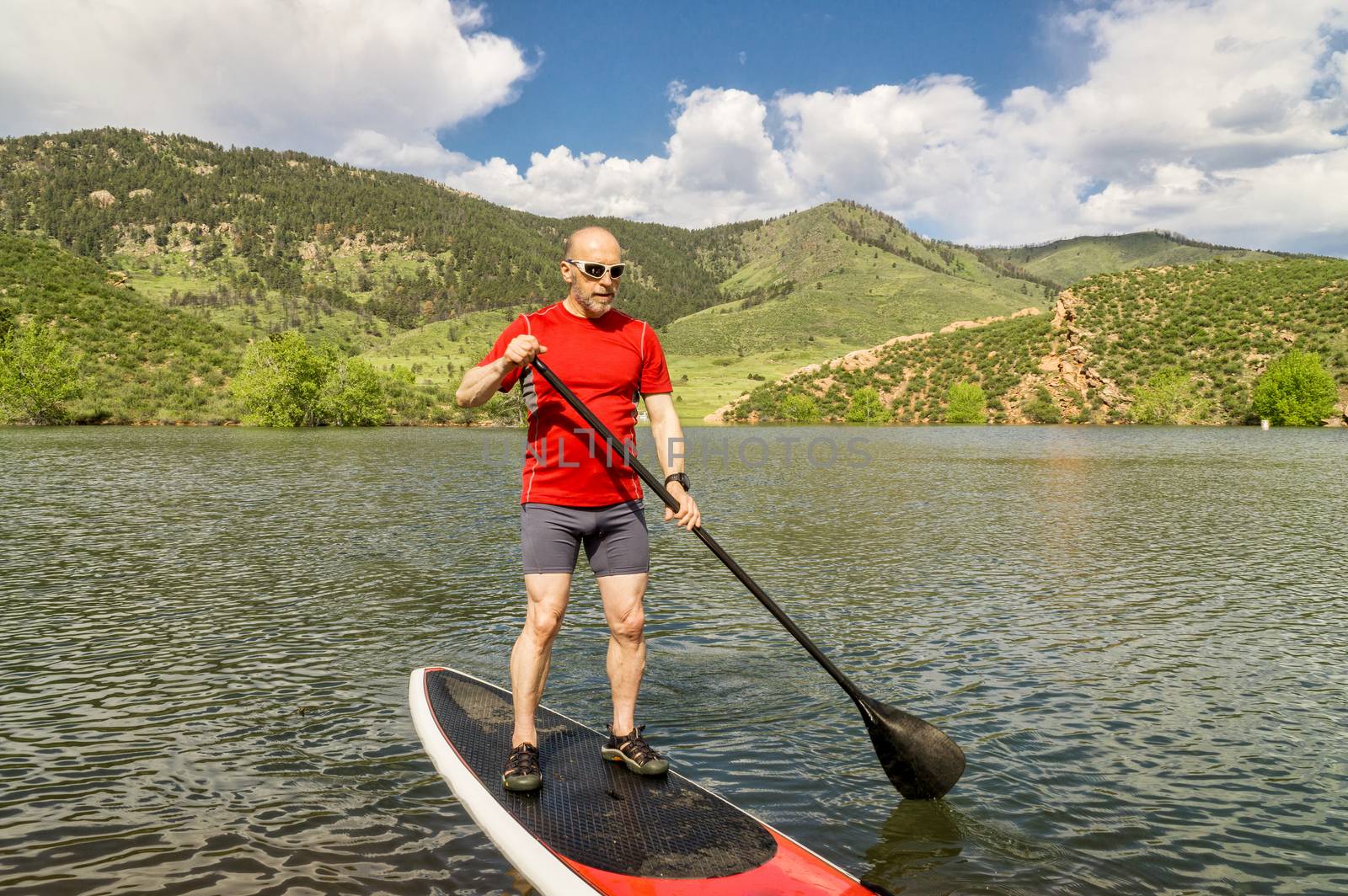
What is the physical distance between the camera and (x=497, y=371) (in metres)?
5.32

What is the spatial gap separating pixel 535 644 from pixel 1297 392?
325ft

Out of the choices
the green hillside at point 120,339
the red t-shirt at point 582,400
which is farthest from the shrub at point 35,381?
the red t-shirt at point 582,400

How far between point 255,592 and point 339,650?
161 inches

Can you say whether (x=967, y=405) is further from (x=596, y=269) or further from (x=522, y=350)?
(x=522, y=350)

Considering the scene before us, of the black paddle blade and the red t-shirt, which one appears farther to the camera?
the black paddle blade

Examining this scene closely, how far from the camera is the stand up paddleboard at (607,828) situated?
4285mm

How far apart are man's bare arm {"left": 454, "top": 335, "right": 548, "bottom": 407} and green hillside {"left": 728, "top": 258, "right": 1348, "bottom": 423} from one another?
10343 cm

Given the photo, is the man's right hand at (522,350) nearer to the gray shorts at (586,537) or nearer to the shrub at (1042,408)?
the gray shorts at (586,537)

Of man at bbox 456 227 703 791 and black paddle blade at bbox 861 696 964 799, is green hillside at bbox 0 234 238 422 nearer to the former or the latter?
man at bbox 456 227 703 791

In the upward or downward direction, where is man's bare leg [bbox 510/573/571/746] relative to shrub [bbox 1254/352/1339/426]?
downward

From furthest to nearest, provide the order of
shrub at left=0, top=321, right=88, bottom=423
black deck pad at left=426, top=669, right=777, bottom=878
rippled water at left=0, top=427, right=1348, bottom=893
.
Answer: shrub at left=0, top=321, right=88, bottom=423, rippled water at left=0, top=427, right=1348, bottom=893, black deck pad at left=426, top=669, right=777, bottom=878

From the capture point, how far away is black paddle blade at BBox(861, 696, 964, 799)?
18.9 feet

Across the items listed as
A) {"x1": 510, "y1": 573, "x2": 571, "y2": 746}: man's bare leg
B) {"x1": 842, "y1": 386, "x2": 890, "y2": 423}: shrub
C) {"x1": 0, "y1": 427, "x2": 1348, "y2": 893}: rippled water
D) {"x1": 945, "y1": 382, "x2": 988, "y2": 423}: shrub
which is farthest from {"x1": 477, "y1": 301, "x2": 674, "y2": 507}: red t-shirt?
{"x1": 842, "y1": 386, "x2": 890, "y2": 423}: shrub

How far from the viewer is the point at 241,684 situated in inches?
333
